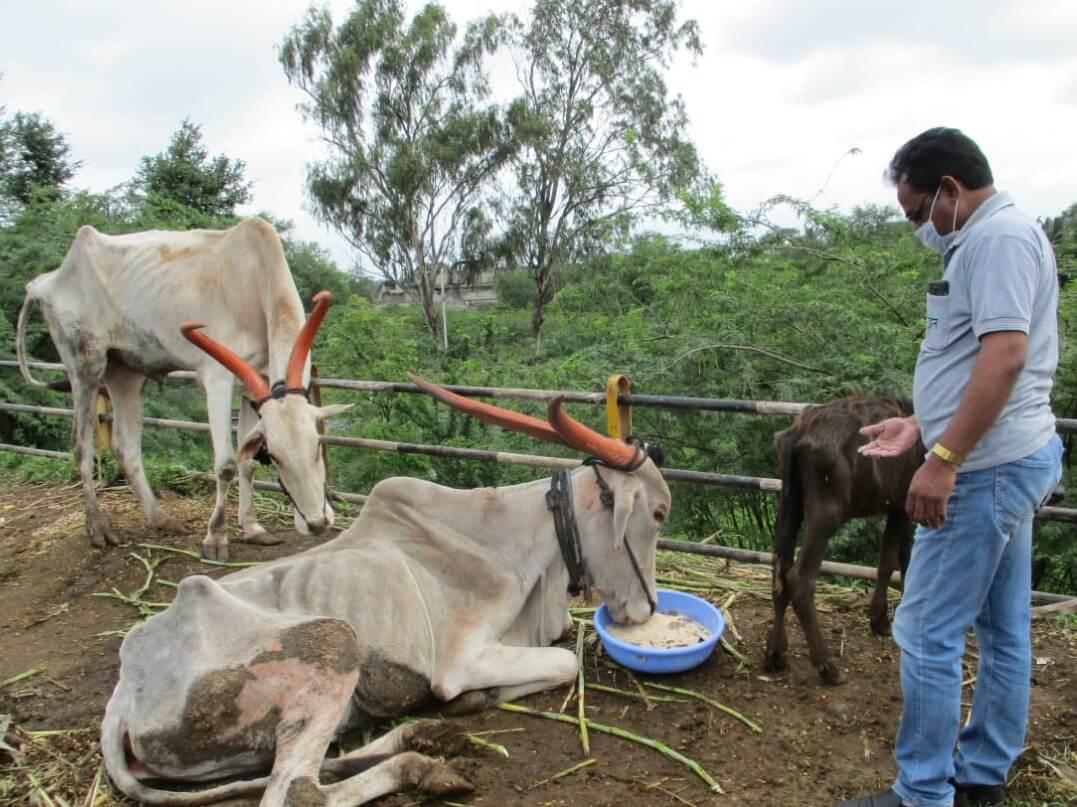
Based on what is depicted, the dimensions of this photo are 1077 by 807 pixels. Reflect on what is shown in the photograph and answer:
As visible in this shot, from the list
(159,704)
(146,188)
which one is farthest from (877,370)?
(146,188)

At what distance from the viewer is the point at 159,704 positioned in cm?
263

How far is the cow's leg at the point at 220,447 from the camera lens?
497 cm

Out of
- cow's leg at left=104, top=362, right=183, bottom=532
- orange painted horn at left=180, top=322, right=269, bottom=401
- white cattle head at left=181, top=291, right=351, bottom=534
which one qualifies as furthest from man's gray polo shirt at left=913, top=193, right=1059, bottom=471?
cow's leg at left=104, top=362, right=183, bottom=532

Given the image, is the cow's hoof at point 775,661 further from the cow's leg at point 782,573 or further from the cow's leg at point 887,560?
the cow's leg at point 887,560

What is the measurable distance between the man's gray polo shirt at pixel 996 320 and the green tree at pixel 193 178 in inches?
727

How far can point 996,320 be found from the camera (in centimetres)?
196

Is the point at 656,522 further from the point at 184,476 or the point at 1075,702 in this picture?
the point at 184,476

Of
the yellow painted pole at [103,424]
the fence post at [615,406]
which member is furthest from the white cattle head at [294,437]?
the yellow painted pole at [103,424]

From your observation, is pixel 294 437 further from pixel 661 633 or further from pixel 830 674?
pixel 830 674

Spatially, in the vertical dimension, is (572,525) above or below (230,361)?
below

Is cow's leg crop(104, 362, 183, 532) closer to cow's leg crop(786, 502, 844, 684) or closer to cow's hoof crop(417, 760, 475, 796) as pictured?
cow's hoof crop(417, 760, 475, 796)

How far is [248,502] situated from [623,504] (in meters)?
3.24

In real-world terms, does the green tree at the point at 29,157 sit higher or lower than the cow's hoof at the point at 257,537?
higher

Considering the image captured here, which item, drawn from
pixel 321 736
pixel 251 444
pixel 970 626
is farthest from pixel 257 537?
pixel 970 626
